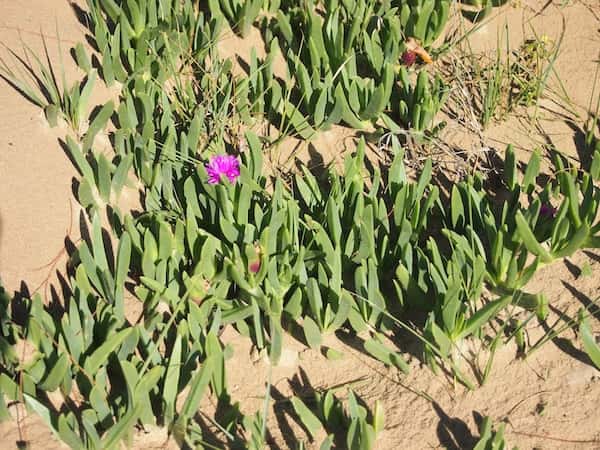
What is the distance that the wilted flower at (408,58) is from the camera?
3025 millimetres

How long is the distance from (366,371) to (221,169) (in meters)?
0.71

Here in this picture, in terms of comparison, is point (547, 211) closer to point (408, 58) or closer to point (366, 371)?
point (366, 371)

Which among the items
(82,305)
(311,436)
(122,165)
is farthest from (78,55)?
(311,436)

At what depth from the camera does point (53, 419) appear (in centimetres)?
189

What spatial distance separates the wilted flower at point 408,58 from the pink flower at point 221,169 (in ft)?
3.08

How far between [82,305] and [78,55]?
1.08 meters

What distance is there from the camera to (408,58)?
3.03 meters

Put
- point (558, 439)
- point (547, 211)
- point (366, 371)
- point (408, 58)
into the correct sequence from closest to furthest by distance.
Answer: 1. point (558, 439)
2. point (366, 371)
3. point (547, 211)
4. point (408, 58)

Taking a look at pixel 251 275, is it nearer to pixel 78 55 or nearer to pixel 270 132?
pixel 270 132

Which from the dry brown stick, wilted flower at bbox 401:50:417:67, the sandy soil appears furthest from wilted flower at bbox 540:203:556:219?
wilted flower at bbox 401:50:417:67

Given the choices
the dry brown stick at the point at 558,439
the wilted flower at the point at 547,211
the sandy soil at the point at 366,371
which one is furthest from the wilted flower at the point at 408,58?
the dry brown stick at the point at 558,439

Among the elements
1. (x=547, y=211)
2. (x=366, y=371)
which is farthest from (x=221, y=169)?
(x=547, y=211)

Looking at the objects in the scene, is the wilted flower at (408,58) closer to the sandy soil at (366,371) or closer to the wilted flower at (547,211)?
the sandy soil at (366,371)

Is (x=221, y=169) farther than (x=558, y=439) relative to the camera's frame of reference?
Yes
